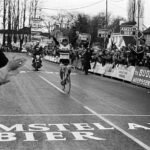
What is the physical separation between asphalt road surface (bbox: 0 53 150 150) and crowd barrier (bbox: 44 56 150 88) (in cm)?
587

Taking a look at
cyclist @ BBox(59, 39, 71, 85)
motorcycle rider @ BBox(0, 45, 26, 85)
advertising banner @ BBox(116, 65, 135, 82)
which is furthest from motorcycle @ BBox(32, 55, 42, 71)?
motorcycle rider @ BBox(0, 45, 26, 85)

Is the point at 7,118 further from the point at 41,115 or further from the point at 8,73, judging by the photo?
the point at 8,73

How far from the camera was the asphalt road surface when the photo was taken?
8.34 meters

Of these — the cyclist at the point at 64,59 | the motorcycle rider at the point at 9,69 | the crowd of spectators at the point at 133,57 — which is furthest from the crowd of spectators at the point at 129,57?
the motorcycle rider at the point at 9,69

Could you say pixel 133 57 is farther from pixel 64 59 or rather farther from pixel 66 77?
pixel 66 77

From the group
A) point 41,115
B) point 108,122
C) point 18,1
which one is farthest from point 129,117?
point 18,1

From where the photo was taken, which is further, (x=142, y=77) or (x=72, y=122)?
(x=142, y=77)

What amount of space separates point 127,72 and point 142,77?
9.47 feet

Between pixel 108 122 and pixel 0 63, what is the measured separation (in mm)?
7216

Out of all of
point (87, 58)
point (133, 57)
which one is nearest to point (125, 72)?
point (133, 57)

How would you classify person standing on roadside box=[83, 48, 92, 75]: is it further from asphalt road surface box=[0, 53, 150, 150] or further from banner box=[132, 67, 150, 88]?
asphalt road surface box=[0, 53, 150, 150]

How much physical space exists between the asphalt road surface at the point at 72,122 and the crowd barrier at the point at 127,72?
5869mm

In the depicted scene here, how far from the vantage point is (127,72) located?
85.1 feet

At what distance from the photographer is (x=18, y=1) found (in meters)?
92.4
